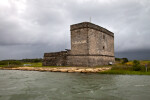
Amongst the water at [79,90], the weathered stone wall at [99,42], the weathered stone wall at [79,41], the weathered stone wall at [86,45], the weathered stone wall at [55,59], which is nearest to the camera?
the water at [79,90]

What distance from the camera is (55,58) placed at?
28734 millimetres

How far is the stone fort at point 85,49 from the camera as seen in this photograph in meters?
23.8

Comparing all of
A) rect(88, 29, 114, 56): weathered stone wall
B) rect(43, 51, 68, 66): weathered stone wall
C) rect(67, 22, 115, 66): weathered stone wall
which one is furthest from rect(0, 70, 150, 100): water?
rect(43, 51, 68, 66): weathered stone wall

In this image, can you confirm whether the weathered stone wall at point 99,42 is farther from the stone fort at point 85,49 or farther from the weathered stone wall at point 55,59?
the weathered stone wall at point 55,59

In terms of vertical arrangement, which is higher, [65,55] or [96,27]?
[96,27]

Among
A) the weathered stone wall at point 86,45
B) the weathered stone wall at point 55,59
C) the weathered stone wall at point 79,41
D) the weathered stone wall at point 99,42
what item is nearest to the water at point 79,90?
the weathered stone wall at point 86,45

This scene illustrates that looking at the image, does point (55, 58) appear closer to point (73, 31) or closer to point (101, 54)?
point (73, 31)

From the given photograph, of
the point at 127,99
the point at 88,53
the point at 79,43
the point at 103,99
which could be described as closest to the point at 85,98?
the point at 103,99

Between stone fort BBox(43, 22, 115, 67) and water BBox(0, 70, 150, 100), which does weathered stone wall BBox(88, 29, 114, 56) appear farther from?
water BBox(0, 70, 150, 100)

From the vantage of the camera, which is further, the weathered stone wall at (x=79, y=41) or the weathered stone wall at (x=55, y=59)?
the weathered stone wall at (x=55, y=59)

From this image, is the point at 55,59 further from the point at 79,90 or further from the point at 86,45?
the point at 79,90

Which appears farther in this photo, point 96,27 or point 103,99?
point 96,27

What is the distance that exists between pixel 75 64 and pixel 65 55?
3.14 metres

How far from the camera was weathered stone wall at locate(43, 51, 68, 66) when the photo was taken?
27.0 meters
